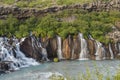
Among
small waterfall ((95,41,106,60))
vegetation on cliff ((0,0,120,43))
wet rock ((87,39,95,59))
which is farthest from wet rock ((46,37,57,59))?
small waterfall ((95,41,106,60))

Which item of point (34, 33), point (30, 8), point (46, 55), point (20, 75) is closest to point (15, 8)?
point (30, 8)

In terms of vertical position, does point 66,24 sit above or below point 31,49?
above

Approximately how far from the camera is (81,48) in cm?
3772

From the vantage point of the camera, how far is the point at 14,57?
3572 cm

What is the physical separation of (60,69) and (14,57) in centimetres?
605

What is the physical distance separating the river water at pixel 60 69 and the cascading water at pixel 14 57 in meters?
1.42

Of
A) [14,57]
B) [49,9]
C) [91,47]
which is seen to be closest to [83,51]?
[91,47]

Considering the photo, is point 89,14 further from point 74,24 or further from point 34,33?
point 34,33

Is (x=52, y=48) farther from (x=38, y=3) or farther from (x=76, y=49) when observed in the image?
(x=38, y=3)

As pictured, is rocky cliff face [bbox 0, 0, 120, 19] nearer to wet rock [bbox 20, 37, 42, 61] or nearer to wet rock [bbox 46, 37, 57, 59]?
wet rock [bbox 20, 37, 42, 61]

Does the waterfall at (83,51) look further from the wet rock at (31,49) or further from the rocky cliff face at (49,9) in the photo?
the rocky cliff face at (49,9)

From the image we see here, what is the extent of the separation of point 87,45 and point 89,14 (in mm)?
6803

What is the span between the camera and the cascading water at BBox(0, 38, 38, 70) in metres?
34.6

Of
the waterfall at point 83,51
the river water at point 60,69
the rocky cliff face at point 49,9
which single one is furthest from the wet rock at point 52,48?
the rocky cliff face at point 49,9
